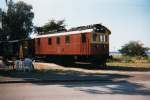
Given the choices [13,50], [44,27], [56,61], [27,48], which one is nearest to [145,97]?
[56,61]

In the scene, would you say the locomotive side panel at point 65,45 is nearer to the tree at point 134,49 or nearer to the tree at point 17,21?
the tree at point 134,49

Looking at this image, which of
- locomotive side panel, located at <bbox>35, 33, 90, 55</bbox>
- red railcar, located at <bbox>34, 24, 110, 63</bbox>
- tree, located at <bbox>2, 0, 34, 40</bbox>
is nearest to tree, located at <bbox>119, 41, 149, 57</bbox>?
tree, located at <bbox>2, 0, 34, 40</bbox>

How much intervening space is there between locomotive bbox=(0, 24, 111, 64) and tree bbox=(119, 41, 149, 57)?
92.2 ft

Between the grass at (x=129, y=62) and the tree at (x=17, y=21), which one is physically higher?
the tree at (x=17, y=21)

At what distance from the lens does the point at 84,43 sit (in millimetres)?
28406

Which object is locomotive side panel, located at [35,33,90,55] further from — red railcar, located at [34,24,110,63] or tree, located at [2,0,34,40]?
tree, located at [2,0,34,40]

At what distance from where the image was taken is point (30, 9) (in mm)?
72000

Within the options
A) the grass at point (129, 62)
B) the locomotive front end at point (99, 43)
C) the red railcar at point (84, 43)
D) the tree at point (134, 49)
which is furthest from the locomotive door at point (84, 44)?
the tree at point (134, 49)

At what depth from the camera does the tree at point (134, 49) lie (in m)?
58.1

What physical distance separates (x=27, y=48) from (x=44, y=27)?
25115 mm

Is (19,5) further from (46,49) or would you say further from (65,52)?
(65,52)

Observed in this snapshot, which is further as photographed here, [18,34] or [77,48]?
[18,34]

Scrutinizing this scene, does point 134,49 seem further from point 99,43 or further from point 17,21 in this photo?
point 99,43

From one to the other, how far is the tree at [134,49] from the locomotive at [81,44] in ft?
92.2
